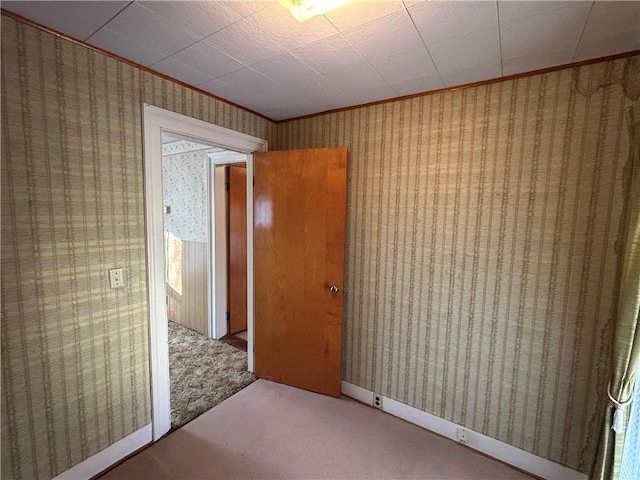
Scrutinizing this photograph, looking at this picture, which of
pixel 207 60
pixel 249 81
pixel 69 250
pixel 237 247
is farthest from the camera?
pixel 237 247

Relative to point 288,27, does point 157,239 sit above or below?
below

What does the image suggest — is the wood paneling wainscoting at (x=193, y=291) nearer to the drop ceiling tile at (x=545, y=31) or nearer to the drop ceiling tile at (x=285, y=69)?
the drop ceiling tile at (x=285, y=69)

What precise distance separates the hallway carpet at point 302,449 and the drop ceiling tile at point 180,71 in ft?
7.54

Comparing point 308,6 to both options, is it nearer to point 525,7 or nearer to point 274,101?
point 525,7

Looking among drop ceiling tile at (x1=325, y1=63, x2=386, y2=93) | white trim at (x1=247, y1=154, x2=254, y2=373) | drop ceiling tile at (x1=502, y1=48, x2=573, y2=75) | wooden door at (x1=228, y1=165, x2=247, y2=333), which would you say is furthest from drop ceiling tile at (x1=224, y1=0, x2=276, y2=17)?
wooden door at (x1=228, y1=165, x2=247, y2=333)

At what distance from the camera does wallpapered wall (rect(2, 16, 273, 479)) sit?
1270 millimetres

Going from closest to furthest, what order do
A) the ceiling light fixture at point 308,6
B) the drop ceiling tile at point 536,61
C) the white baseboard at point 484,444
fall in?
1. the ceiling light fixture at point 308,6
2. the drop ceiling tile at point 536,61
3. the white baseboard at point 484,444

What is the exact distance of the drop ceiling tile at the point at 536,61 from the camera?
1393 millimetres

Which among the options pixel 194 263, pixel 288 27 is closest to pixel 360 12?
pixel 288 27

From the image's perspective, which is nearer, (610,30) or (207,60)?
(610,30)

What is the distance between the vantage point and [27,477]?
135 cm

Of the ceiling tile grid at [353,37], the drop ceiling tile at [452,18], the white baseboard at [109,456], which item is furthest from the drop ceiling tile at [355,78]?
the white baseboard at [109,456]

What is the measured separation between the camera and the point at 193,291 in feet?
11.4

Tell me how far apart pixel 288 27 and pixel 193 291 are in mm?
3055
